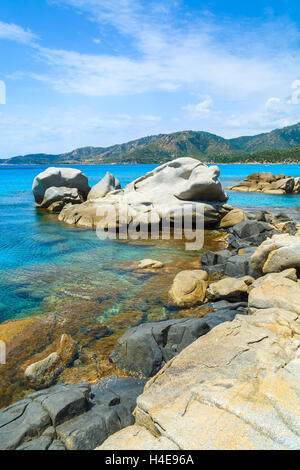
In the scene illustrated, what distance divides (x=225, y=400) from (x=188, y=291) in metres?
6.54

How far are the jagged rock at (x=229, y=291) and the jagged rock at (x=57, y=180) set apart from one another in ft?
90.5

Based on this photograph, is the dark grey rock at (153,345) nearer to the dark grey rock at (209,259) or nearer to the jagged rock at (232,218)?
the dark grey rock at (209,259)

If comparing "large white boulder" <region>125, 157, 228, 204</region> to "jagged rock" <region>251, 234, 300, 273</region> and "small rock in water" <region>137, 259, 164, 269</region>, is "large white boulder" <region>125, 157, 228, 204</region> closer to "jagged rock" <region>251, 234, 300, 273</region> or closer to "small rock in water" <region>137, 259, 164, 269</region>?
"small rock in water" <region>137, 259, 164, 269</region>

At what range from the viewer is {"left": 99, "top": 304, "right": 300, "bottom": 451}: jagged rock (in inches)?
136

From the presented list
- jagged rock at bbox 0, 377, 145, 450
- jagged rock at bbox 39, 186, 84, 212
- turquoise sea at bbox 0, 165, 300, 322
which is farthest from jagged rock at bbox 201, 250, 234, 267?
jagged rock at bbox 39, 186, 84, 212

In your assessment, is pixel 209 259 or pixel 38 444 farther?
pixel 209 259

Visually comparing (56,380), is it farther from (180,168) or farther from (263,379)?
(180,168)

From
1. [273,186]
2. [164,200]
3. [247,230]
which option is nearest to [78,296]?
[247,230]

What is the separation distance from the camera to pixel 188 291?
34.4 feet

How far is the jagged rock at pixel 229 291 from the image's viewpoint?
1020 cm

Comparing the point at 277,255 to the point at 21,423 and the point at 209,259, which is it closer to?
the point at 209,259

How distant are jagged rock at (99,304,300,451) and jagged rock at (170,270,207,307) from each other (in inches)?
167

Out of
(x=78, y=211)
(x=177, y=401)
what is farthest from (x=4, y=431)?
(x=78, y=211)

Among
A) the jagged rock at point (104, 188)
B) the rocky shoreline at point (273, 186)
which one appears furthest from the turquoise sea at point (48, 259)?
the rocky shoreline at point (273, 186)
